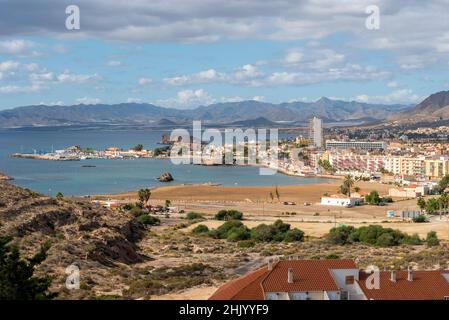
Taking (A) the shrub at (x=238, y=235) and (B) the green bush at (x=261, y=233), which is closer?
(B) the green bush at (x=261, y=233)

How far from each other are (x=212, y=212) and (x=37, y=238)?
2389 cm

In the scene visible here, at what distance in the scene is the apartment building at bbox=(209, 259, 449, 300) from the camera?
40.8 feet

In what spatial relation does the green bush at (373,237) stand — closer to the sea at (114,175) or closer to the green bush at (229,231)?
the green bush at (229,231)

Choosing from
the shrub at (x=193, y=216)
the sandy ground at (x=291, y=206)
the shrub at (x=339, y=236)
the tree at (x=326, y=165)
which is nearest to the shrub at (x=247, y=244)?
the shrub at (x=339, y=236)

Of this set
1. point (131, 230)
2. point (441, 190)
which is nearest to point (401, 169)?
point (441, 190)

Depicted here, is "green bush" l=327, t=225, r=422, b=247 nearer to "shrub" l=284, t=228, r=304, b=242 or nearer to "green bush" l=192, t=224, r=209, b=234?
"shrub" l=284, t=228, r=304, b=242

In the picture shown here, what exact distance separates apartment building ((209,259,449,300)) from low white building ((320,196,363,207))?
127 feet

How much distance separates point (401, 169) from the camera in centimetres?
8612

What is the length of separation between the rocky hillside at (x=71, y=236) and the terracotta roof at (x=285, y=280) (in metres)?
5.97

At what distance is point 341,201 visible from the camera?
53062mm

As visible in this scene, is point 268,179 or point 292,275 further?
point 268,179

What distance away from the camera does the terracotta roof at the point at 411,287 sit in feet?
40.3

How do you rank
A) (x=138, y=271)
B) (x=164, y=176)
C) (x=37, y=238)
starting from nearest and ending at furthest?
1. (x=138, y=271)
2. (x=37, y=238)
3. (x=164, y=176)
